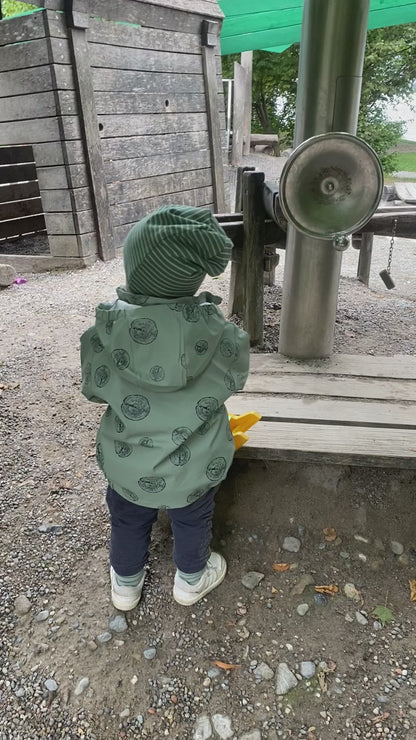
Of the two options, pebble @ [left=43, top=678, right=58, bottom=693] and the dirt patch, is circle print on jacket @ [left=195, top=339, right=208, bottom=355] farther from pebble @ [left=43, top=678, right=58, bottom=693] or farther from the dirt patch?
pebble @ [left=43, top=678, right=58, bottom=693]

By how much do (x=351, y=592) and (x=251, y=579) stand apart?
14.3 inches

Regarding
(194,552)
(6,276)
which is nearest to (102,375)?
(194,552)

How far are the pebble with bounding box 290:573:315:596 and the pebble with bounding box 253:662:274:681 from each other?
304mm

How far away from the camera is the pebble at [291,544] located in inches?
84.0

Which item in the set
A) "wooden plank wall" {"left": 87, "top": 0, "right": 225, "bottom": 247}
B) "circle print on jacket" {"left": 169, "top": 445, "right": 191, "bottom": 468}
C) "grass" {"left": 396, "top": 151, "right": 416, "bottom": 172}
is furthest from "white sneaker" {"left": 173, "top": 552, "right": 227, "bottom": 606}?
"grass" {"left": 396, "top": 151, "right": 416, "bottom": 172}

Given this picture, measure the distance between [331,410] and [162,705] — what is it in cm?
126

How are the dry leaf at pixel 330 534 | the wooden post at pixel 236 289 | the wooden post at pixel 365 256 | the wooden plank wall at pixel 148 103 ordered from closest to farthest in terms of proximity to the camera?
1. the dry leaf at pixel 330 534
2. the wooden post at pixel 236 289
3. the wooden post at pixel 365 256
4. the wooden plank wall at pixel 148 103

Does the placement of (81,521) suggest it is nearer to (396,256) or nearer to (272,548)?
(272,548)

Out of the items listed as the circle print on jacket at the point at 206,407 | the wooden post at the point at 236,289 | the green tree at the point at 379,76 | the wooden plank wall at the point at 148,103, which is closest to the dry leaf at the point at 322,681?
the circle print on jacket at the point at 206,407

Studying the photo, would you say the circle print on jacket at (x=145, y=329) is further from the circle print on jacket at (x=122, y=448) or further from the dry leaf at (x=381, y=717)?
the dry leaf at (x=381, y=717)

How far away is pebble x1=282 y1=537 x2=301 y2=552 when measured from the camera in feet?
7.00

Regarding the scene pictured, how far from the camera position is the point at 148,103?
6.50 m

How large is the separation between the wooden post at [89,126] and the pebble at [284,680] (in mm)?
5217

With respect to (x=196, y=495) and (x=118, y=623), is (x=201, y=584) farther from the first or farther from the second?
(x=196, y=495)
